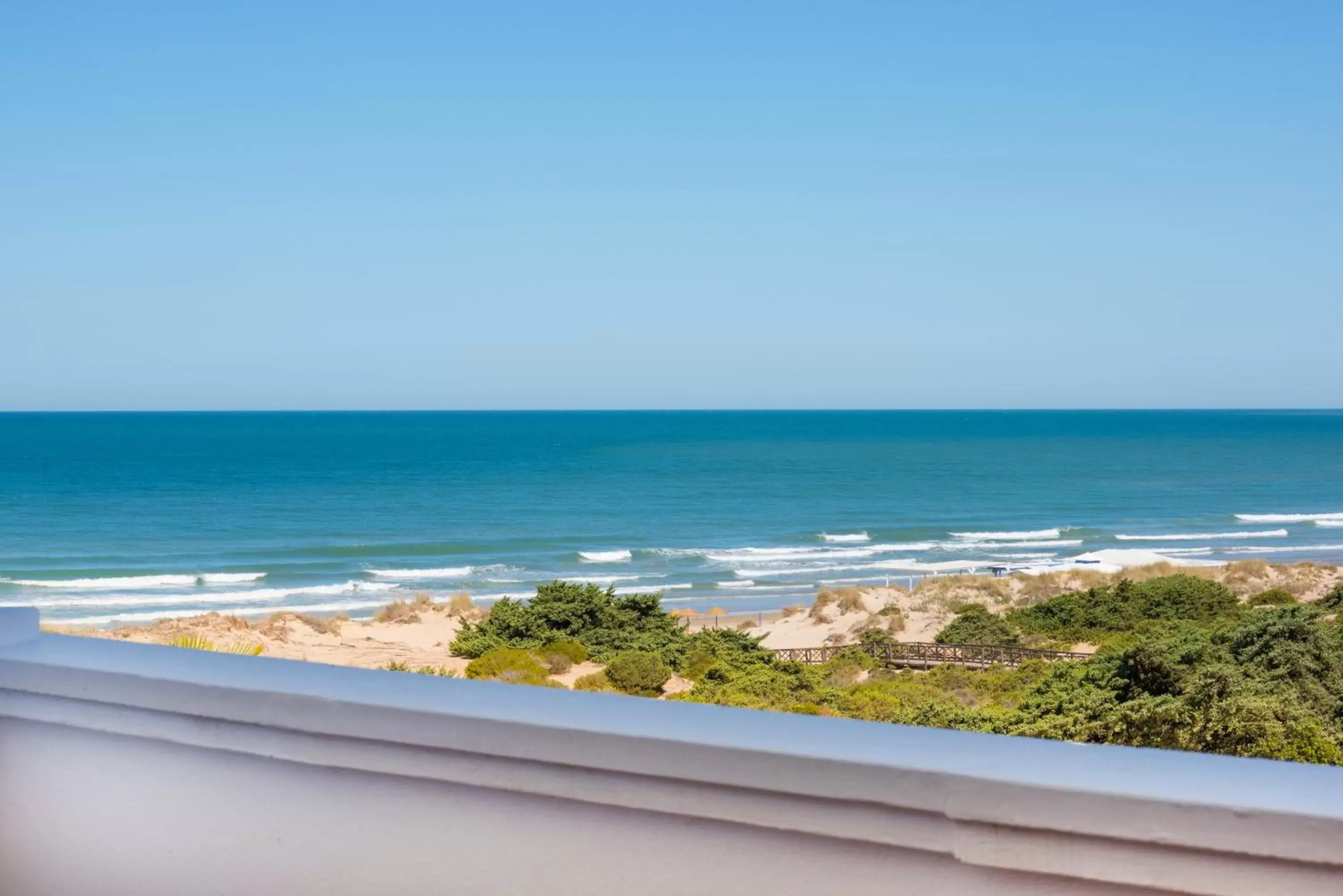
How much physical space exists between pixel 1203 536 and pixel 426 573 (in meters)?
24.3

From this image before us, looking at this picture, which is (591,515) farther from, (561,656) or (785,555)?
(561,656)

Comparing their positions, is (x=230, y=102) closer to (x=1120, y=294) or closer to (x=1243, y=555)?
(x=1243, y=555)

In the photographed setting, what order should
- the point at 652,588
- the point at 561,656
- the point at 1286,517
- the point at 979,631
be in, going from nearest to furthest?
the point at 561,656, the point at 979,631, the point at 652,588, the point at 1286,517

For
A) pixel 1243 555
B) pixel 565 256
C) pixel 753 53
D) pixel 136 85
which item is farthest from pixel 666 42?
pixel 565 256

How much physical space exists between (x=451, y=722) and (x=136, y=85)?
30044mm

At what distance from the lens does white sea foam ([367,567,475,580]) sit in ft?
91.2

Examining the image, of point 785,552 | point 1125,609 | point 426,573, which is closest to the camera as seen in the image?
point 1125,609

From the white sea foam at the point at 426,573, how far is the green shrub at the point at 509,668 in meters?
15.7

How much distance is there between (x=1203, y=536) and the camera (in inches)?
1416

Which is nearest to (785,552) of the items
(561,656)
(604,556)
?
(604,556)

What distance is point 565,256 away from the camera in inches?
2827

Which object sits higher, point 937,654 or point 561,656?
point 561,656

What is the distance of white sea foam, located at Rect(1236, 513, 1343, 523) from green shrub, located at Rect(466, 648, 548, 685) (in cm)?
3515

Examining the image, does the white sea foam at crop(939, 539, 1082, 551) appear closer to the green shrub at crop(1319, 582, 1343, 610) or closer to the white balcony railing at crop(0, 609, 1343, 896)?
the green shrub at crop(1319, 582, 1343, 610)
